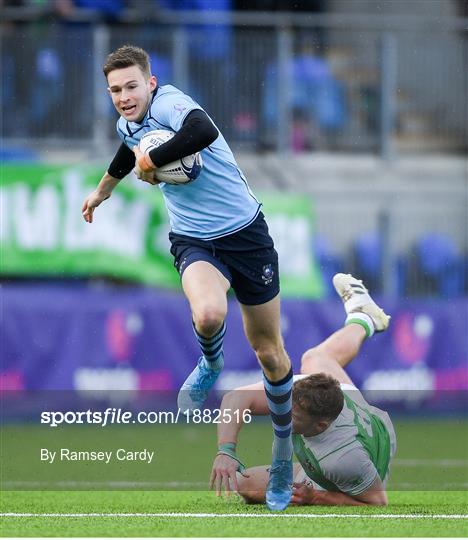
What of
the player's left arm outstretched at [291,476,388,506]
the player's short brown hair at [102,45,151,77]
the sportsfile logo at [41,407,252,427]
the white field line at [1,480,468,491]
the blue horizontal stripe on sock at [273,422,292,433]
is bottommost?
the sportsfile logo at [41,407,252,427]

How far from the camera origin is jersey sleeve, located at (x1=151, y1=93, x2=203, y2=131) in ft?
22.9

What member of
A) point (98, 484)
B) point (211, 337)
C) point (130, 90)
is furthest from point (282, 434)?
point (130, 90)

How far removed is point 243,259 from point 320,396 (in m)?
0.94

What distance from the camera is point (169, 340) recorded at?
13.7 metres

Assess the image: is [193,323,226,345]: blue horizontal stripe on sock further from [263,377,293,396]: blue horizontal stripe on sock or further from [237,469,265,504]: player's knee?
[237,469,265,504]: player's knee

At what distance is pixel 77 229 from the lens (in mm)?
14453

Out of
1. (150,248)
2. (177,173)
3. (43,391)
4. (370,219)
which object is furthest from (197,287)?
(370,219)

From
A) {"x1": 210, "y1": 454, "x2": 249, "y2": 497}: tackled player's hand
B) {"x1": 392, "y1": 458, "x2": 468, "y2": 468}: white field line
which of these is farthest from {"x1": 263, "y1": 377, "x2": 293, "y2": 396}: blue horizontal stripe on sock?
{"x1": 392, "y1": 458, "x2": 468, "y2": 468}: white field line

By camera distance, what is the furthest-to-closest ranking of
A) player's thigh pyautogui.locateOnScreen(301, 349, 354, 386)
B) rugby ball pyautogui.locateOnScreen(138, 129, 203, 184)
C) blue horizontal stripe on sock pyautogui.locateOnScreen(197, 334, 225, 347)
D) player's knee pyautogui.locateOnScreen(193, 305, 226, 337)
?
player's thigh pyautogui.locateOnScreen(301, 349, 354, 386)
blue horizontal stripe on sock pyautogui.locateOnScreen(197, 334, 225, 347)
rugby ball pyautogui.locateOnScreen(138, 129, 203, 184)
player's knee pyautogui.locateOnScreen(193, 305, 226, 337)

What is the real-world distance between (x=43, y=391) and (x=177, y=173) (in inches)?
266

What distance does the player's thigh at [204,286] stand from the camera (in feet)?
22.2

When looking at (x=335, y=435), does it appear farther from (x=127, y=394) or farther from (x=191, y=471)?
Result: (x=127, y=394)

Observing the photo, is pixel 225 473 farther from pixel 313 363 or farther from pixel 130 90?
pixel 130 90

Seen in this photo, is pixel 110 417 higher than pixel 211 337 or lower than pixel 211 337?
lower
